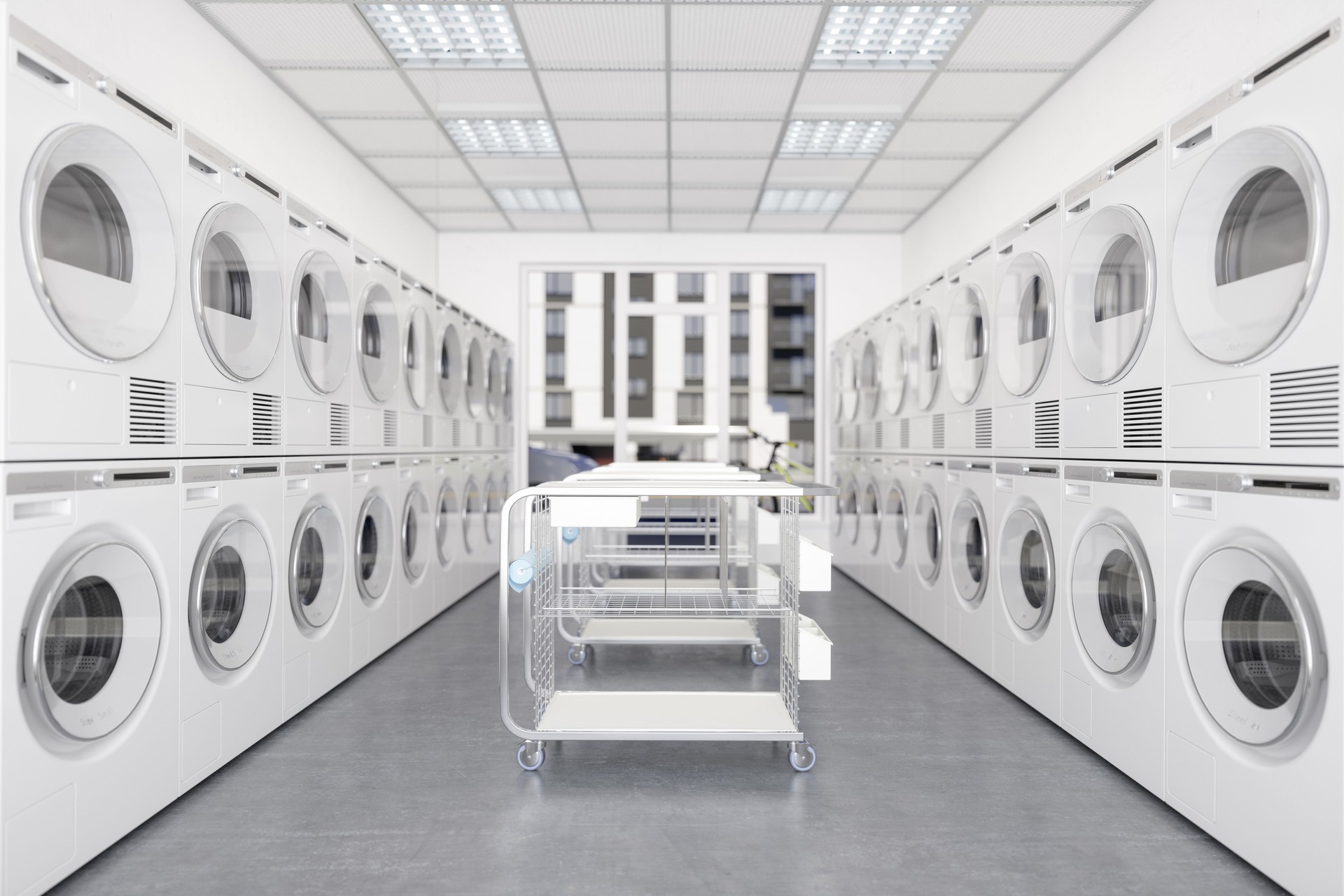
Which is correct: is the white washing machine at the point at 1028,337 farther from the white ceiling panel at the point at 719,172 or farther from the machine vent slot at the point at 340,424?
the white ceiling panel at the point at 719,172

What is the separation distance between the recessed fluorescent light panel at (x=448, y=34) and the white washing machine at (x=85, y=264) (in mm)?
1945

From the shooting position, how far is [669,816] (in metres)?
1.99

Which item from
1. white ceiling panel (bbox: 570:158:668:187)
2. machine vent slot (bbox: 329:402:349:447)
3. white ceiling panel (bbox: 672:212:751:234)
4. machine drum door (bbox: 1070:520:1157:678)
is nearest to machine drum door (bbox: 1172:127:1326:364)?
machine drum door (bbox: 1070:520:1157:678)

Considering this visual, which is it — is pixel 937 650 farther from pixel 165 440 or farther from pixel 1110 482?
→ pixel 165 440

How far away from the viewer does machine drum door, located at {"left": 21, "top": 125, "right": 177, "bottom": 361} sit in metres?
1.55

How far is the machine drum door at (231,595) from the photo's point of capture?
2074 mm

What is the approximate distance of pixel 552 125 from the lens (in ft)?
15.6

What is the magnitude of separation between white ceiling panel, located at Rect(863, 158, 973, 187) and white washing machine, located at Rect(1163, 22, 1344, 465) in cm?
351

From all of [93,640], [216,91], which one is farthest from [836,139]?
[93,640]

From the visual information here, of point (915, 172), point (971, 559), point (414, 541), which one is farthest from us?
point (915, 172)

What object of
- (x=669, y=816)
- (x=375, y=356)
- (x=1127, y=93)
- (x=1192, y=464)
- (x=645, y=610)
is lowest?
(x=669, y=816)

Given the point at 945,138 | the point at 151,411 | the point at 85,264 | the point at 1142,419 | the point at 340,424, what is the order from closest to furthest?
the point at 85,264 → the point at 151,411 → the point at 1142,419 → the point at 340,424 → the point at 945,138

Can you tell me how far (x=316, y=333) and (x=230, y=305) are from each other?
566 mm

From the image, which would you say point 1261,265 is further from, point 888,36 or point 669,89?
point 669,89
